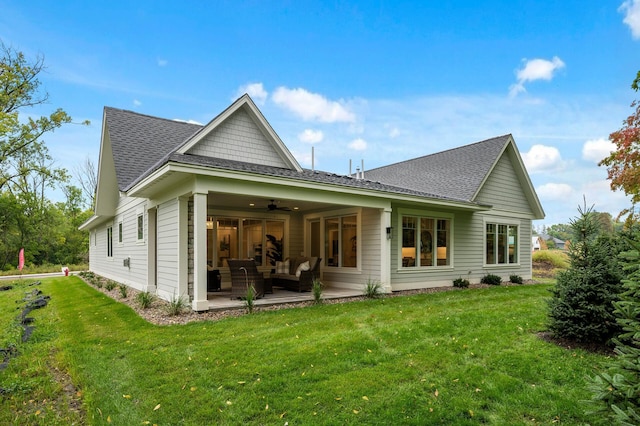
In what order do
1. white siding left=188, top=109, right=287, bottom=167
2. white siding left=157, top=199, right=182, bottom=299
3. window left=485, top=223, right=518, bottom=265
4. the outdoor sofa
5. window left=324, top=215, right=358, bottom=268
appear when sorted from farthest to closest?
window left=485, top=223, right=518, bottom=265 → window left=324, top=215, right=358, bottom=268 → the outdoor sofa → white siding left=188, top=109, right=287, bottom=167 → white siding left=157, top=199, right=182, bottom=299

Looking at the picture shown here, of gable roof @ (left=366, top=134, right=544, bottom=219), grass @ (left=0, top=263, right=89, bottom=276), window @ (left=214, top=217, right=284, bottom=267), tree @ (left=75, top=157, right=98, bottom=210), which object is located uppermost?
tree @ (left=75, top=157, right=98, bottom=210)

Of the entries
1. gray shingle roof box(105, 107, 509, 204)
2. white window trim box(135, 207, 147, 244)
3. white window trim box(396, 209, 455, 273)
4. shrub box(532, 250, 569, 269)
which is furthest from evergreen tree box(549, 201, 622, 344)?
shrub box(532, 250, 569, 269)

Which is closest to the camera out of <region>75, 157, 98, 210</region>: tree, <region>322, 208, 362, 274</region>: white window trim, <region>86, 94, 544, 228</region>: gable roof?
<region>86, 94, 544, 228</region>: gable roof

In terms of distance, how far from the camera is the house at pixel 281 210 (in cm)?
805

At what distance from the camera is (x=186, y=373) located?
4.29 meters

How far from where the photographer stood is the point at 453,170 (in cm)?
1446

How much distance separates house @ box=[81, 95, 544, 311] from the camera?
8047 millimetres

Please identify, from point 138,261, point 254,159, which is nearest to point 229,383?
point 254,159

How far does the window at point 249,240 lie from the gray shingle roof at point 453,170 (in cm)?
571

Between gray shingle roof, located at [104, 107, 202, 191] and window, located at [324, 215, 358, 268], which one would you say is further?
gray shingle roof, located at [104, 107, 202, 191]

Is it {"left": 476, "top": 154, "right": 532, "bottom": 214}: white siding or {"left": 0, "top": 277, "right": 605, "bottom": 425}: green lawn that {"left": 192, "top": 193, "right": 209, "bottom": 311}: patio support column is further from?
{"left": 476, "top": 154, "right": 532, "bottom": 214}: white siding

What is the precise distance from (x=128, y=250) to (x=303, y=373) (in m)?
10.5

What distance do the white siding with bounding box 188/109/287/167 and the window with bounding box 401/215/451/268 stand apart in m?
4.34

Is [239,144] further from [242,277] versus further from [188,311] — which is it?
[188,311]
